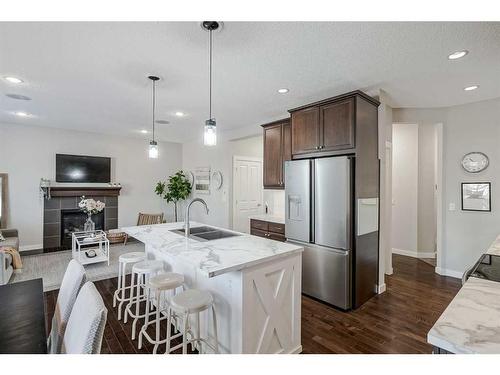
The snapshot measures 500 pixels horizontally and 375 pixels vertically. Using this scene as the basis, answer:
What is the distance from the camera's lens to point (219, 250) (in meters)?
1.96

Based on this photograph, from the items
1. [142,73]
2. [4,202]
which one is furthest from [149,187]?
[142,73]

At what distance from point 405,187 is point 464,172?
139 cm

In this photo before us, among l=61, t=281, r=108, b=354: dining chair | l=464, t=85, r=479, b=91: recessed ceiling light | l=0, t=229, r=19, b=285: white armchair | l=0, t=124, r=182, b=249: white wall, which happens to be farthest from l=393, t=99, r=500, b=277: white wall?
l=0, t=229, r=19, b=285: white armchair

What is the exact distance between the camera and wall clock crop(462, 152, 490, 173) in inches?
140

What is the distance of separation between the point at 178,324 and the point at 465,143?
4.47m

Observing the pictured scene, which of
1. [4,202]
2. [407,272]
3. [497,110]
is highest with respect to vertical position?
[497,110]

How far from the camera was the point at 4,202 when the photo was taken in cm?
497

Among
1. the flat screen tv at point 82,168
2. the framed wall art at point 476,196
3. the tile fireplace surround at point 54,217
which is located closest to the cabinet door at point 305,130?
the framed wall art at point 476,196

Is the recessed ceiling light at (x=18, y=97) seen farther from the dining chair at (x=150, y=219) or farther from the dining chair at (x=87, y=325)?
the dining chair at (x=87, y=325)

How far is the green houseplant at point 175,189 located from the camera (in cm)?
655

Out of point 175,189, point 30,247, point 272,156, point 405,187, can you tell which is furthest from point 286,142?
point 30,247

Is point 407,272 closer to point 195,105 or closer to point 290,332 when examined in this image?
point 290,332

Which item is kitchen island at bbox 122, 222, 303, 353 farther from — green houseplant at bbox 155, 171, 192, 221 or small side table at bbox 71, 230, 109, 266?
green houseplant at bbox 155, 171, 192, 221

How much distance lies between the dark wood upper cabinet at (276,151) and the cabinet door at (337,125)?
794 mm
